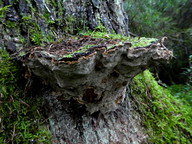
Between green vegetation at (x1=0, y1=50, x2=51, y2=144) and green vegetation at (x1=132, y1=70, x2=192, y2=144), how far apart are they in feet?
4.00

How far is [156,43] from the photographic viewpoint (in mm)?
1167

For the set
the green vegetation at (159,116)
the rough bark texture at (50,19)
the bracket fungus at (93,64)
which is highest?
the rough bark texture at (50,19)

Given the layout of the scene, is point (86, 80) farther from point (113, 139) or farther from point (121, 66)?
point (113, 139)

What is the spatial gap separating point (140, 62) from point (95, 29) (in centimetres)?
90

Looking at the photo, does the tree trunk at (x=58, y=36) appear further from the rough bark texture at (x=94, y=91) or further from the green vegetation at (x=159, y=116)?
the green vegetation at (x=159, y=116)

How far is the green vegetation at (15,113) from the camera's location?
1430 mm

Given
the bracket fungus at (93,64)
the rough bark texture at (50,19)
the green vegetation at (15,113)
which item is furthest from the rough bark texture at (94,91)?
the rough bark texture at (50,19)

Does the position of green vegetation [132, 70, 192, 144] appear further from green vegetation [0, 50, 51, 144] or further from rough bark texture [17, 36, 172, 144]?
green vegetation [0, 50, 51, 144]

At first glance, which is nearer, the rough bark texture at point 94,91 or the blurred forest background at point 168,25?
the rough bark texture at point 94,91

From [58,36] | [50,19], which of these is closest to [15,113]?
[58,36]

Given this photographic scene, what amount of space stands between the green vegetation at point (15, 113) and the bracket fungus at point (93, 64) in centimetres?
21

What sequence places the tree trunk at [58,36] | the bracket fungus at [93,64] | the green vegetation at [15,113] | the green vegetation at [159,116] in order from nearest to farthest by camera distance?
the bracket fungus at [93,64] < the green vegetation at [15,113] < the tree trunk at [58,36] < the green vegetation at [159,116]

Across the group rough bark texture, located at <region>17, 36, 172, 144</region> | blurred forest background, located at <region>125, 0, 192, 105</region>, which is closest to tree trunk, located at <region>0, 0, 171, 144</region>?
rough bark texture, located at <region>17, 36, 172, 144</region>

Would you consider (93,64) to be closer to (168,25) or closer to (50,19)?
(50,19)
